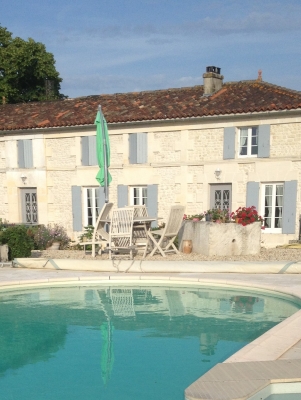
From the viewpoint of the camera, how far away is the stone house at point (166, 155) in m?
14.5

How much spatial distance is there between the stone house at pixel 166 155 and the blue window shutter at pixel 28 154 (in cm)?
4

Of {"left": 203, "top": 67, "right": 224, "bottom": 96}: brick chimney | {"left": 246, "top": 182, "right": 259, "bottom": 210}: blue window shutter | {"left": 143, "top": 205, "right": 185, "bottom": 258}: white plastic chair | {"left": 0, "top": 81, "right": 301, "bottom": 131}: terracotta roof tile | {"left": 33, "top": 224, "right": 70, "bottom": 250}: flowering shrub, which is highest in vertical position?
{"left": 203, "top": 67, "right": 224, "bottom": 96}: brick chimney

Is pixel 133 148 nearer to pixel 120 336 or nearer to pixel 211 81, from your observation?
pixel 211 81

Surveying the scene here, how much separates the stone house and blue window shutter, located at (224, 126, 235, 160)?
1.3 inches

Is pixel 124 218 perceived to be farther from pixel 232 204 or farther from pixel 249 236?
pixel 232 204

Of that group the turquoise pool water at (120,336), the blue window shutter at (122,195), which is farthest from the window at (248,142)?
the turquoise pool water at (120,336)

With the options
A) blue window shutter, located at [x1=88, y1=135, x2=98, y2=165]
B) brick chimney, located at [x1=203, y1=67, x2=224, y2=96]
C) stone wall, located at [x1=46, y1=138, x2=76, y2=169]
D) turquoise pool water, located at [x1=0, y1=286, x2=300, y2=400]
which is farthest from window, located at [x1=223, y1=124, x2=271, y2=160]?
turquoise pool water, located at [x1=0, y1=286, x2=300, y2=400]

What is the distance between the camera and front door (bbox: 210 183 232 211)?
50.8ft

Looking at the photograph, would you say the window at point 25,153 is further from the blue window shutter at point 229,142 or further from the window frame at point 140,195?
the blue window shutter at point 229,142

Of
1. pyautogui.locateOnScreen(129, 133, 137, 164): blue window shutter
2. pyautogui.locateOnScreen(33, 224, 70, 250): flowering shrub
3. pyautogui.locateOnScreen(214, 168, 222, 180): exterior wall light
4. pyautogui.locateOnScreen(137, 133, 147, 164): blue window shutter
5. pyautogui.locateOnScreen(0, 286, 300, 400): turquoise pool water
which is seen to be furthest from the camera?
pyautogui.locateOnScreen(129, 133, 137, 164): blue window shutter

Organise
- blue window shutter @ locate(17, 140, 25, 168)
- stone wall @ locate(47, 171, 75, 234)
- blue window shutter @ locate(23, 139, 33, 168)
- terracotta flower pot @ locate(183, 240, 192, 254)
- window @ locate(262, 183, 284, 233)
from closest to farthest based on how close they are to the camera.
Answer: terracotta flower pot @ locate(183, 240, 192, 254)
window @ locate(262, 183, 284, 233)
stone wall @ locate(47, 171, 75, 234)
blue window shutter @ locate(23, 139, 33, 168)
blue window shutter @ locate(17, 140, 25, 168)

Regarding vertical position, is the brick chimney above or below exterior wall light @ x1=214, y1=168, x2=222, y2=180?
above

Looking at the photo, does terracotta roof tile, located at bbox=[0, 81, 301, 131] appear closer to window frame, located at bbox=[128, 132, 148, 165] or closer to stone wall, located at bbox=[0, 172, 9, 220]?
window frame, located at bbox=[128, 132, 148, 165]

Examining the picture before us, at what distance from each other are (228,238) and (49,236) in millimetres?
7273
